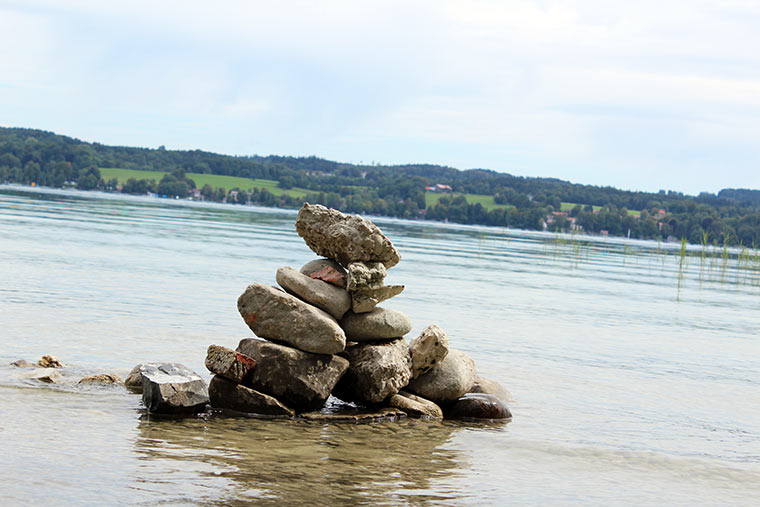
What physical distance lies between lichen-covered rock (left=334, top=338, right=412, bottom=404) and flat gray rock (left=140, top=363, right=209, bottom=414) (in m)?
2.67

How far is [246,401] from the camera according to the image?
1393 cm

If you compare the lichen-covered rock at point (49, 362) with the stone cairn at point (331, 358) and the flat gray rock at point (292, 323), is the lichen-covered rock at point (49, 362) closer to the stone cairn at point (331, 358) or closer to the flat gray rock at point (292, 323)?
the stone cairn at point (331, 358)

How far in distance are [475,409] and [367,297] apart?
290 cm

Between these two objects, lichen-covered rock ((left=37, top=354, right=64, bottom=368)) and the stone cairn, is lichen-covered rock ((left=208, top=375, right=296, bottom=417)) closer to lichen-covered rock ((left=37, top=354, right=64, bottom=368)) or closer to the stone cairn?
the stone cairn

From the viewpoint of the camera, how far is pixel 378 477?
35.8 feet

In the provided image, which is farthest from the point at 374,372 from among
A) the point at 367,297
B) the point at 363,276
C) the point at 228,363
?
the point at 228,363

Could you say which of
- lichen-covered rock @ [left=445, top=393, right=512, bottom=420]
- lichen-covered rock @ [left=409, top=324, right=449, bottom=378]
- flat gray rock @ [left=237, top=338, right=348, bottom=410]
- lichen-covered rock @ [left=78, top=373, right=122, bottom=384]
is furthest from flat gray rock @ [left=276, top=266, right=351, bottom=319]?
lichen-covered rock @ [left=78, top=373, right=122, bottom=384]

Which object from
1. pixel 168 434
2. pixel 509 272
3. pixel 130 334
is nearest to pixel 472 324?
pixel 130 334

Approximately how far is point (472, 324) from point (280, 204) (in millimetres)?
173484

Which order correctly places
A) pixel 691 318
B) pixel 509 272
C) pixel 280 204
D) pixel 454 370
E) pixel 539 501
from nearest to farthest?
1. pixel 539 501
2. pixel 454 370
3. pixel 691 318
4. pixel 509 272
5. pixel 280 204

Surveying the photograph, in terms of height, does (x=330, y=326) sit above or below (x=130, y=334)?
above

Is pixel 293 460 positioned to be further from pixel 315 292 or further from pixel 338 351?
pixel 315 292

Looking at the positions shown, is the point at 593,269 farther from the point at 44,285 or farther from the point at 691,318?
the point at 44,285

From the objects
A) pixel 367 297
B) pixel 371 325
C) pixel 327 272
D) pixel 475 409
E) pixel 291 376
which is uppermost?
pixel 327 272
